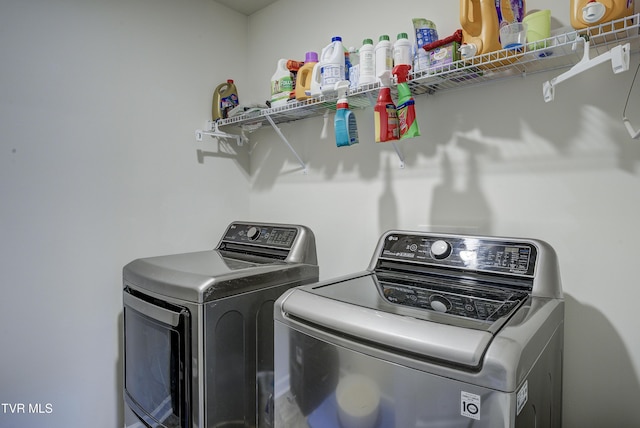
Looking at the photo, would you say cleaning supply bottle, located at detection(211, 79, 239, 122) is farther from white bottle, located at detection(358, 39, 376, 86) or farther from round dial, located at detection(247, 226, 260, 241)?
white bottle, located at detection(358, 39, 376, 86)

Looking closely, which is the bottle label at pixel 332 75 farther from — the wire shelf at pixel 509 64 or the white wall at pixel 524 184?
the white wall at pixel 524 184

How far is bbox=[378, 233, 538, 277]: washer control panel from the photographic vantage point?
1287 millimetres

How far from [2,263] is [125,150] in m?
0.78

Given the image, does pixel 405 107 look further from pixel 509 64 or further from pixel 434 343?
pixel 434 343

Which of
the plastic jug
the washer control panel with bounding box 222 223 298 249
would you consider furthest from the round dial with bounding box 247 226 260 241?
the plastic jug

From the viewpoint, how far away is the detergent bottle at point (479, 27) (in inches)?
51.4

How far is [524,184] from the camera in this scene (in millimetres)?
1514

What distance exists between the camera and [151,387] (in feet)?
5.20

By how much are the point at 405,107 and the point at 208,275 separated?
1.03 meters

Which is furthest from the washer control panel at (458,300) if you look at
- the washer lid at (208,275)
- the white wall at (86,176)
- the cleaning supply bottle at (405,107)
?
the white wall at (86,176)

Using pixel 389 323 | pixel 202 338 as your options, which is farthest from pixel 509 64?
pixel 202 338

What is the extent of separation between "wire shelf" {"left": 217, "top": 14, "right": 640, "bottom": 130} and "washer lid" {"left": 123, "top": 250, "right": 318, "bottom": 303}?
846 millimetres

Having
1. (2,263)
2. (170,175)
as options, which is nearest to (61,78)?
(170,175)

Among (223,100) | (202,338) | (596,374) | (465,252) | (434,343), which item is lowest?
(596,374)
